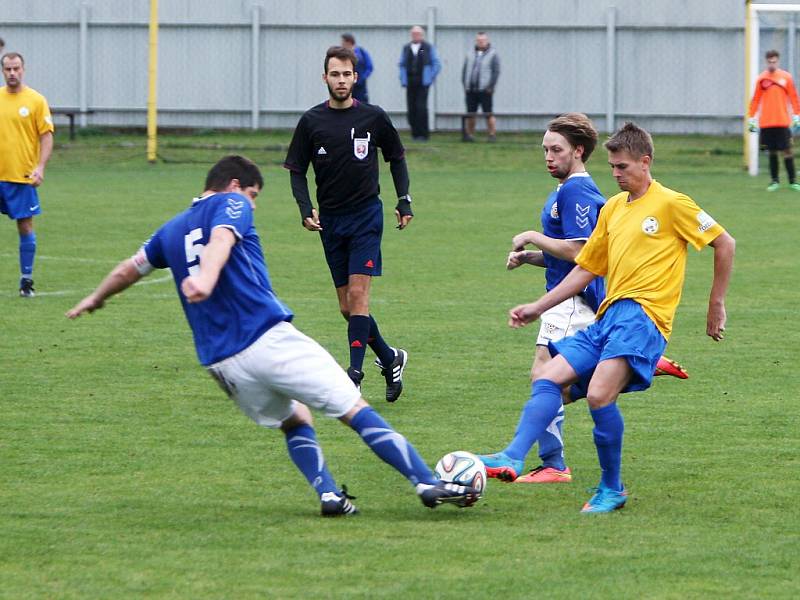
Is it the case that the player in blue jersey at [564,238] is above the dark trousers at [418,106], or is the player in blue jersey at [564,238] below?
below

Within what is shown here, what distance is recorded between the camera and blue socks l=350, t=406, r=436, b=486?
6133 millimetres

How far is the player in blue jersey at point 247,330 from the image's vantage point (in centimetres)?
601

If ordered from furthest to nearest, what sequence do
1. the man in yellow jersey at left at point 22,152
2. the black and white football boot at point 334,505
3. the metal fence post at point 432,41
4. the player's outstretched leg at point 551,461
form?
the metal fence post at point 432,41
the man in yellow jersey at left at point 22,152
the player's outstretched leg at point 551,461
the black and white football boot at point 334,505

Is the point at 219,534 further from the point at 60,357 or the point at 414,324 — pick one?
the point at 414,324

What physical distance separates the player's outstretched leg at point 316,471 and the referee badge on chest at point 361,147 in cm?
325

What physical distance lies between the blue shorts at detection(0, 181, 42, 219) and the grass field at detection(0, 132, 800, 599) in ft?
2.38

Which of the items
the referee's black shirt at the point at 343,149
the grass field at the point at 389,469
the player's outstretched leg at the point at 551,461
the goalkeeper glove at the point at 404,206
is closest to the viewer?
the grass field at the point at 389,469

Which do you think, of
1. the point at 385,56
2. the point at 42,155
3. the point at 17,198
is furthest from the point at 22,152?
the point at 385,56

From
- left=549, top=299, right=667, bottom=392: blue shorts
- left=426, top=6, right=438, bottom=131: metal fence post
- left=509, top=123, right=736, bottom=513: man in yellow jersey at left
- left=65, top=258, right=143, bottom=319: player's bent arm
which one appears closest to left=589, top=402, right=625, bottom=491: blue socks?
left=509, top=123, right=736, bottom=513: man in yellow jersey at left

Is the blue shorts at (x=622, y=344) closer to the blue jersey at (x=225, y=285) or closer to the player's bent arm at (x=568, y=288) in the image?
the player's bent arm at (x=568, y=288)

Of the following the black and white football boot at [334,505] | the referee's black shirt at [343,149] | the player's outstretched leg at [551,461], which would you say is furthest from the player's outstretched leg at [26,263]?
the black and white football boot at [334,505]

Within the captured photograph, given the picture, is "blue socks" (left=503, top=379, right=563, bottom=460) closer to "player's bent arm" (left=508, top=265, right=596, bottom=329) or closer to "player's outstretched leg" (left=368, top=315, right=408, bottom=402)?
"player's bent arm" (left=508, top=265, right=596, bottom=329)

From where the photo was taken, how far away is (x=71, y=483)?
688 centimetres

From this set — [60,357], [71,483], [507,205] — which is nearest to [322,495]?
[71,483]
